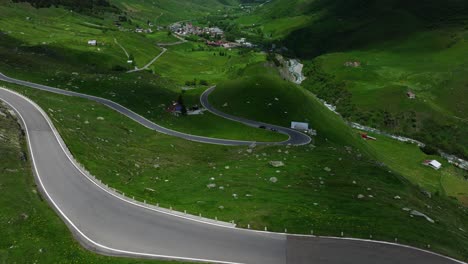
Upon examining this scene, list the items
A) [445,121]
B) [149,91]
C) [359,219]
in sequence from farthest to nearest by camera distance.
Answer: [445,121]
[149,91]
[359,219]

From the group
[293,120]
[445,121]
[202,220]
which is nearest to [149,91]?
[293,120]

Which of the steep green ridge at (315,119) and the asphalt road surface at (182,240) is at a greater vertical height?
the asphalt road surface at (182,240)

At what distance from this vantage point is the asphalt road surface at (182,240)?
129ft

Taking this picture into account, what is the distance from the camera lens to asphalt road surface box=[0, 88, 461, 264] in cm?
3919

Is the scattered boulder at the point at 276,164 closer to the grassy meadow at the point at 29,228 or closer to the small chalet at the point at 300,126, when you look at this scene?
the grassy meadow at the point at 29,228

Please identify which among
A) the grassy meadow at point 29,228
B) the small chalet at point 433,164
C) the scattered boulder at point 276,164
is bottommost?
the small chalet at point 433,164

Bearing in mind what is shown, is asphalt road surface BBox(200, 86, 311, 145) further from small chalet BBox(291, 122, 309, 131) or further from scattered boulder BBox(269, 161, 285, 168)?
scattered boulder BBox(269, 161, 285, 168)

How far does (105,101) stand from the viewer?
118m

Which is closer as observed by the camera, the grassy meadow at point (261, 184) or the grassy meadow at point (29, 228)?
the grassy meadow at point (29, 228)

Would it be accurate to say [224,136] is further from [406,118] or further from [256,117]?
[406,118]

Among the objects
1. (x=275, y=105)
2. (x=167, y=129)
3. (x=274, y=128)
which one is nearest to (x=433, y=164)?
(x=275, y=105)

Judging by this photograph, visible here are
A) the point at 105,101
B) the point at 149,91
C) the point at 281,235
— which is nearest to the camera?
the point at 281,235

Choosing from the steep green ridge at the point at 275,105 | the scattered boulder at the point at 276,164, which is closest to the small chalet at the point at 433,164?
the steep green ridge at the point at 275,105

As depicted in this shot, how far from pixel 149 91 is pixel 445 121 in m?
141
